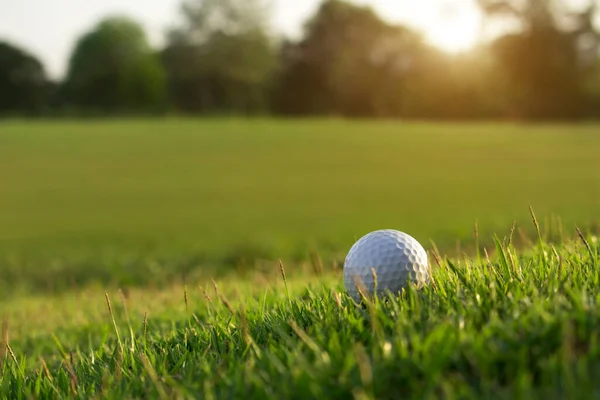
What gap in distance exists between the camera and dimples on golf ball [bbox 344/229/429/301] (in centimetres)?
281

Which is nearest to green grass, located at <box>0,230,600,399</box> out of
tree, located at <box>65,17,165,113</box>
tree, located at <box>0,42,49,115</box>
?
tree, located at <box>0,42,49,115</box>

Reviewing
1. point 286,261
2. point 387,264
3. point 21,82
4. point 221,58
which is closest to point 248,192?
point 286,261

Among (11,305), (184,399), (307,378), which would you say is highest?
(307,378)

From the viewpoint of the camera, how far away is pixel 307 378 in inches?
72.8

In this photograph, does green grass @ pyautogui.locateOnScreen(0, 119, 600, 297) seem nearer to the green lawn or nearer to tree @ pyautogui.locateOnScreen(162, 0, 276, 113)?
the green lawn

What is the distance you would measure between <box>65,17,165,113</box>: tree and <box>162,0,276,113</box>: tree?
227 cm

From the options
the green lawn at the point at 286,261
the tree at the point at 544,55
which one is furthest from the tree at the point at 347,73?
the green lawn at the point at 286,261

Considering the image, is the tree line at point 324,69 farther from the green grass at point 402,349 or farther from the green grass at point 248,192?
the green grass at point 402,349

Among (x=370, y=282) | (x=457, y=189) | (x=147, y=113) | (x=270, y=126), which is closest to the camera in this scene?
(x=370, y=282)

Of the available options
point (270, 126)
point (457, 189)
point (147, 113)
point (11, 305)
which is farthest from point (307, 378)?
point (147, 113)

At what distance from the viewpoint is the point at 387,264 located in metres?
2.83

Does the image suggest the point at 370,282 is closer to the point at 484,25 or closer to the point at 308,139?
the point at 308,139

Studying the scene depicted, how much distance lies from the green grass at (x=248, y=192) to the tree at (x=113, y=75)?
3144 cm

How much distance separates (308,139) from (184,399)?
23876 millimetres
